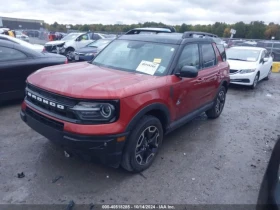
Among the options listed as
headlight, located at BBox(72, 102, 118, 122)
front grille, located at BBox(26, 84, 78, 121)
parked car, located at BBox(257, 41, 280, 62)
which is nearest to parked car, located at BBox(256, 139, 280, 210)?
headlight, located at BBox(72, 102, 118, 122)

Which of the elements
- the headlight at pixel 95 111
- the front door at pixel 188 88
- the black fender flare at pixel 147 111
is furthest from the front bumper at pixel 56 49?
the headlight at pixel 95 111

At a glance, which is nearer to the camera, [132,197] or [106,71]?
[132,197]

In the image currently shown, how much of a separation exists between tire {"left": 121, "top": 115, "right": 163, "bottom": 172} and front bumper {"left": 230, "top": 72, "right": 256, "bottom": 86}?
250 inches

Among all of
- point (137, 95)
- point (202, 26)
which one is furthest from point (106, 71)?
point (202, 26)

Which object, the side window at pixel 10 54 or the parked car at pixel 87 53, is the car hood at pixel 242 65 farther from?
the side window at pixel 10 54

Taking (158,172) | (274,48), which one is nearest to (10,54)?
(158,172)

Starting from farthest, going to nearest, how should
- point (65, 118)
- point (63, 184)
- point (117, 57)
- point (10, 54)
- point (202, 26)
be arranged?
point (202, 26), point (10, 54), point (117, 57), point (63, 184), point (65, 118)

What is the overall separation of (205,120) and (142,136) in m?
2.81

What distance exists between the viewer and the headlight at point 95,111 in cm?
264

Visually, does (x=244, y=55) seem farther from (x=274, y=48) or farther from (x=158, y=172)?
A: (x=274, y=48)

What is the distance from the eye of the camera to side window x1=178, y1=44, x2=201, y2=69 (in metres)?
3.78

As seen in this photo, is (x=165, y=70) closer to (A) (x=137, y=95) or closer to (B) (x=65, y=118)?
(A) (x=137, y=95)

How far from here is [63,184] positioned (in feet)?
9.95

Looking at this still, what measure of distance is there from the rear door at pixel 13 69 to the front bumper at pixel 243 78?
22.3 feet
